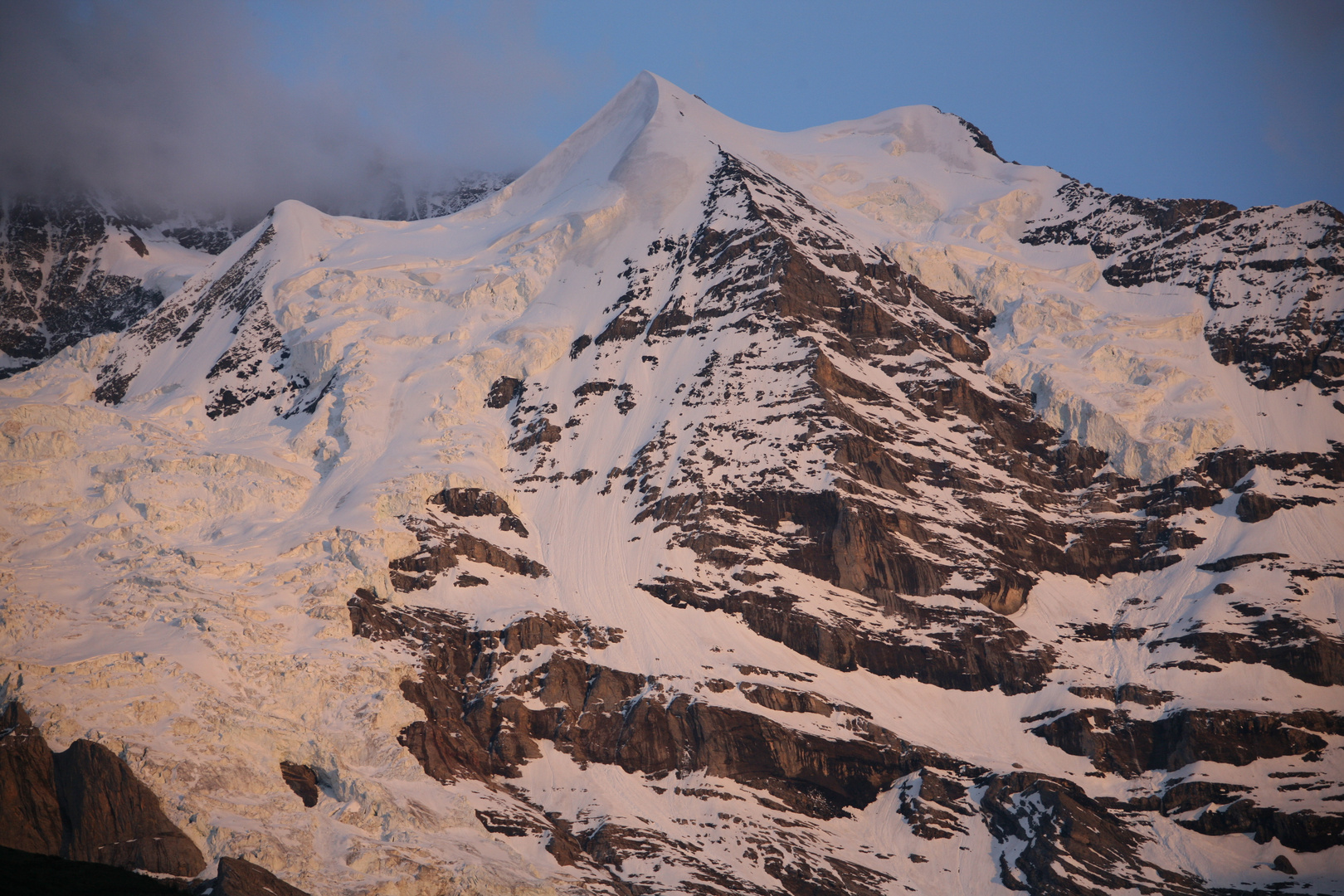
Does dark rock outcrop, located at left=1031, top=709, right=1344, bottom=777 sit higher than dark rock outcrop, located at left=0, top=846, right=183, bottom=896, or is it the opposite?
dark rock outcrop, located at left=1031, top=709, right=1344, bottom=777

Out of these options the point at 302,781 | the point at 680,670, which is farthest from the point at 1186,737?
the point at 302,781

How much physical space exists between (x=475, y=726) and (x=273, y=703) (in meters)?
26.1

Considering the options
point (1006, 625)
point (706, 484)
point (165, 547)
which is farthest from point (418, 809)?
point (1006, 625)

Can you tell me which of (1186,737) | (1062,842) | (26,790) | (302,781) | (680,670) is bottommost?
(26,790)

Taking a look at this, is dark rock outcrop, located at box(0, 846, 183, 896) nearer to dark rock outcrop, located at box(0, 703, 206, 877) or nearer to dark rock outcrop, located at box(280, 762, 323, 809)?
dark rock outcrop, located at box(0, 703, 206, 877)

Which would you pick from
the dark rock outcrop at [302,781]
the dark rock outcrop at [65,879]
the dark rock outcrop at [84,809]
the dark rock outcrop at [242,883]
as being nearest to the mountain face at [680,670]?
the dark rock outcrop at [302,781]

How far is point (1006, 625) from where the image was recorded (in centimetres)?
18300

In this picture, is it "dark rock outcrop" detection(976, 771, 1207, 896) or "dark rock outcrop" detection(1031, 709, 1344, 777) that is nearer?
"dark rock outcrop" detection(976, 771, 1207, 896)

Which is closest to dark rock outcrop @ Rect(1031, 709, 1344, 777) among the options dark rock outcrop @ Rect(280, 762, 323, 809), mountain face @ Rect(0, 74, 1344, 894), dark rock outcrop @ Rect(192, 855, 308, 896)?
mountain face @ Rect(0, 74, 1344, 894)

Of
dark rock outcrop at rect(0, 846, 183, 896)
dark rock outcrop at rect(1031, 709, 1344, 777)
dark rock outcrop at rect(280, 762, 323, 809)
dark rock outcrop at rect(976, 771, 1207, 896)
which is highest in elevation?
dark rock outcrop at rect(1031, 709, 1344, 777)

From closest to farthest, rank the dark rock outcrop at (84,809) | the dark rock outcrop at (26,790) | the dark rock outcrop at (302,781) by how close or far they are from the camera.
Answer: the dark rock outcrop at (26,790), the dark rock outcrop at (84,809), the dark rock outcrop at (302,781)

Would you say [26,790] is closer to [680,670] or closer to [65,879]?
[65,879]

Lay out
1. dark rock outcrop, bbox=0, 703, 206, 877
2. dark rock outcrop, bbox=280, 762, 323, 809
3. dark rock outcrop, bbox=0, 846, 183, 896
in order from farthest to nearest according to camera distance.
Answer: dark rock outcrop, bbox=280, 762, 323, 809, dark rock outcrop, bbox=0, 703, 206, 877, dark rock outcrop, bbox=0, 846, 183, 896

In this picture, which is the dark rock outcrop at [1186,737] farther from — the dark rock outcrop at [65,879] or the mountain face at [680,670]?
the dark rock outcrop at [65,879]
